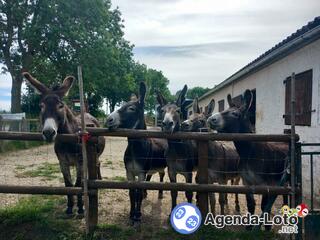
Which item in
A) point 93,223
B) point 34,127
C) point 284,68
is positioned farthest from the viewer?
point 34,127

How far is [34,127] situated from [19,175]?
1017cm

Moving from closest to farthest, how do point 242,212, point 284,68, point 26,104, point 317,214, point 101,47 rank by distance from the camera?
1. point 317,214
2. point 242,212
3. point 284,68
4. point 101,47
5. point 26,104

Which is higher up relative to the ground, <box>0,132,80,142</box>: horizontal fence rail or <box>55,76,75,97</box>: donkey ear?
<box>55,76,75,97</box>: donkey ear

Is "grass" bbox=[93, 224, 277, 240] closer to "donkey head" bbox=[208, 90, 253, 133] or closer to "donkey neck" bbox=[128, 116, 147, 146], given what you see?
"donkey neck" bbox=[128, 116, 147, 146]

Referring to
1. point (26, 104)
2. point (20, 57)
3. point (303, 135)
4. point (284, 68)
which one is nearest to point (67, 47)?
point (20, 57)

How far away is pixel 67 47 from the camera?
69.1 ft

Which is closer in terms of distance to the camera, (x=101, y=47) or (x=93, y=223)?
(x=93, y=223)

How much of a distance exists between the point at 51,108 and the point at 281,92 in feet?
20.8

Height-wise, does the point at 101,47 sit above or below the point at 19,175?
above

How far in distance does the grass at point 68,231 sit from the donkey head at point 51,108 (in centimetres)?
144

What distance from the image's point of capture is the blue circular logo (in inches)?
181

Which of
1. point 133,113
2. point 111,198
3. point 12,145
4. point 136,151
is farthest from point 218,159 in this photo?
point 12,145

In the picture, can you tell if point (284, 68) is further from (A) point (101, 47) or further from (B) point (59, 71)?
(B) point (59, 71)

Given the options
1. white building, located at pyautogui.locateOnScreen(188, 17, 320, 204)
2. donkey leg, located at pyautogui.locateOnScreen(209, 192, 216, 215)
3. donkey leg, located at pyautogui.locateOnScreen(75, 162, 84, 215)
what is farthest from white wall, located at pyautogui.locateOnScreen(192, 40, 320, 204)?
donkey leg, located at pyautogui.locateOnScreen(75, 162, 84, 215)
